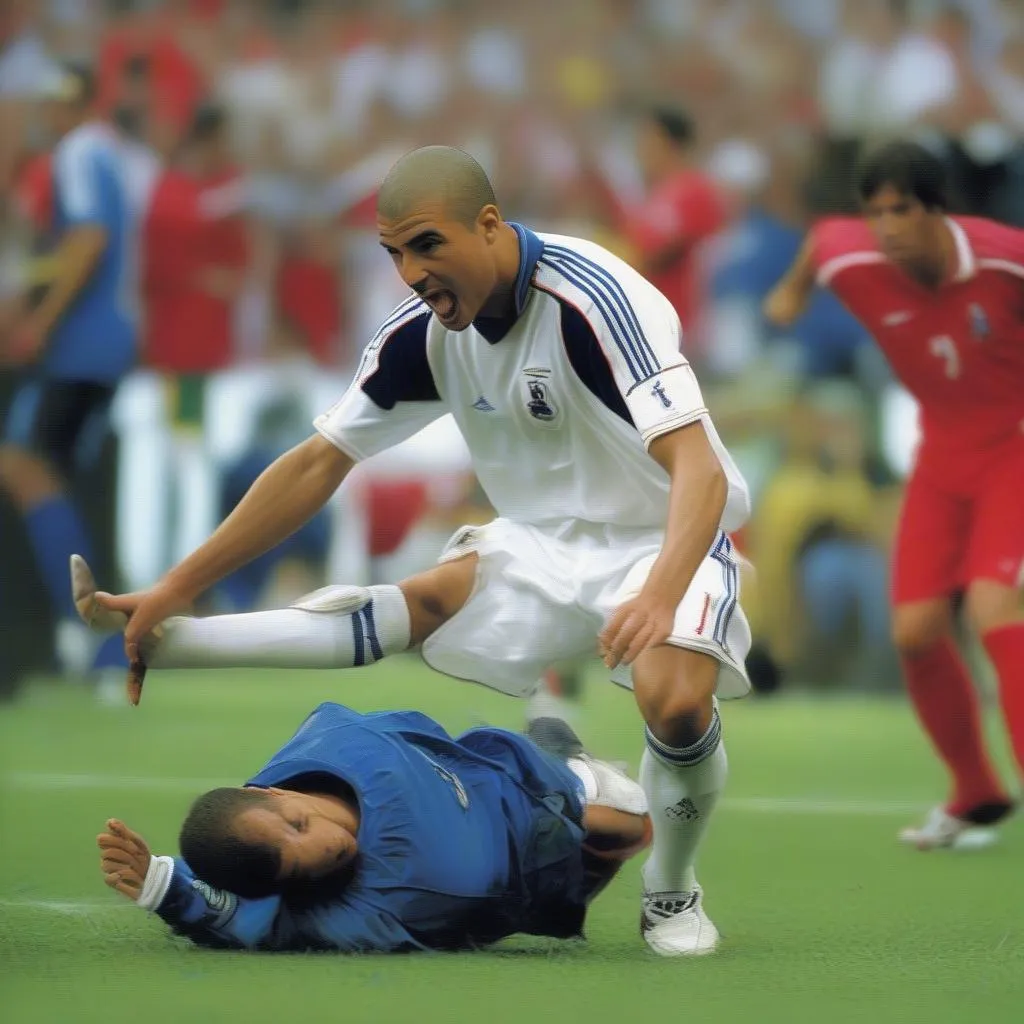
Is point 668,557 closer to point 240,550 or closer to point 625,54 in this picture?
point 240,550

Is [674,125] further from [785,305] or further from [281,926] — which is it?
[281,926]

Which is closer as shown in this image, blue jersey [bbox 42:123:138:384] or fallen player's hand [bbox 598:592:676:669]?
fallen player's hand [bbox 598:592:676:669]

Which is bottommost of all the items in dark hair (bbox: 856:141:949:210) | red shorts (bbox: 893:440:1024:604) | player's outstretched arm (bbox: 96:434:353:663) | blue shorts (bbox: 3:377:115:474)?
red shorts (bbox: 893:440:1024:604)

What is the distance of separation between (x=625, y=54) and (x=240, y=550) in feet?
39.9

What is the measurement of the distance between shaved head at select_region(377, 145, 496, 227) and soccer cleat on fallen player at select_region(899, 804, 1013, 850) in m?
2.78

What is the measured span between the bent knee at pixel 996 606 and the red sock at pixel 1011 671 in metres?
0.02

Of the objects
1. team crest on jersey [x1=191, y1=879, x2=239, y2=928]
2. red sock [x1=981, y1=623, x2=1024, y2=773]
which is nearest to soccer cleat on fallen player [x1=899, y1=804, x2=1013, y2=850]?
red sock [x1=981, y1=623, x2=1024, y2=773]

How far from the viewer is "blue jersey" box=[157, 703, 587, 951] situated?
4.38 meters

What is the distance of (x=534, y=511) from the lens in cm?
530

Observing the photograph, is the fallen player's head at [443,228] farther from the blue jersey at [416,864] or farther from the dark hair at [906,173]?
the dark hair at [906,173]

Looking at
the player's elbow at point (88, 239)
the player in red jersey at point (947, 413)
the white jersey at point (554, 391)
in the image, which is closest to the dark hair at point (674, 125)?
the player's elbow at point (88, 239)

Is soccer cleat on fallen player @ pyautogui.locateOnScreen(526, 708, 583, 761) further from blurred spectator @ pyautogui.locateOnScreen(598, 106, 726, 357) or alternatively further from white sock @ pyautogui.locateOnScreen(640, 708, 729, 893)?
blurred spectator @ pyautogui.locateOnScreen(598, 106, 726, 357)

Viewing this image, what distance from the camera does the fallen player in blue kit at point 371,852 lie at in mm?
4242

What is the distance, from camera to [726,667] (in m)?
4.69
